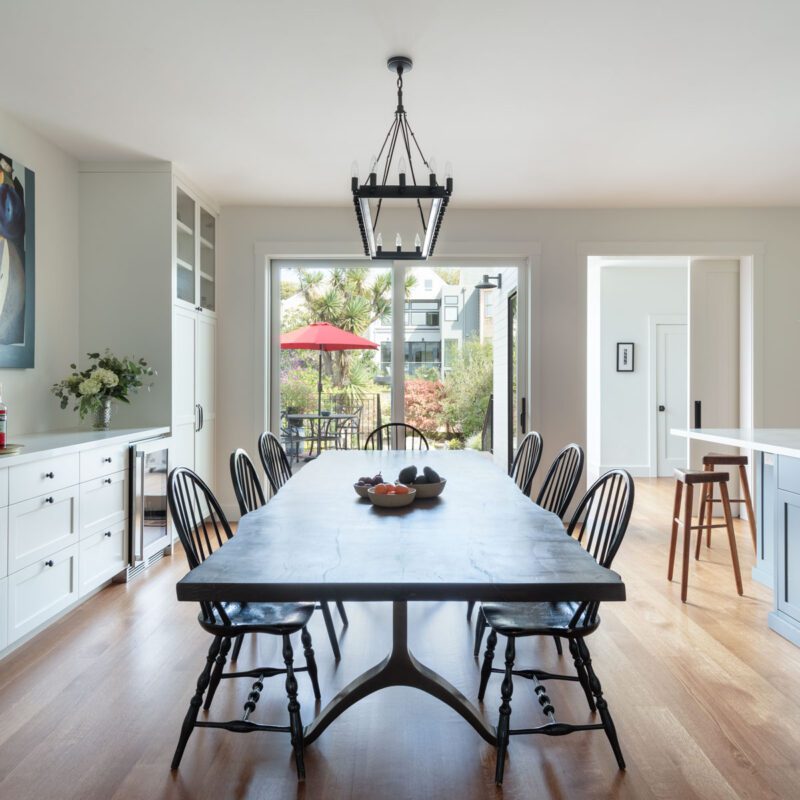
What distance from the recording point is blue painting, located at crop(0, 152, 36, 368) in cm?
352

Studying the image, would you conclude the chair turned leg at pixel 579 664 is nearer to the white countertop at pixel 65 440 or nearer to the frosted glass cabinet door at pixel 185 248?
the white countertop at pixel 65 440

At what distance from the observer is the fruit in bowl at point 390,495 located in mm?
2396

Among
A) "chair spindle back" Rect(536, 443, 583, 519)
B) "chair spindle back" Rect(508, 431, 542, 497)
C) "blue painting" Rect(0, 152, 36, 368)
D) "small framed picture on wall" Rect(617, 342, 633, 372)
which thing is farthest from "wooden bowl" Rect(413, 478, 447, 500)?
"small framed picture on wall" Rect(617, 342, 633, 372)

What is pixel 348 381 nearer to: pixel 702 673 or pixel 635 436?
pixel 702 673

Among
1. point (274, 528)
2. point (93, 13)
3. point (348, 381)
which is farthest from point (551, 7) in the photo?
point (348, 381)

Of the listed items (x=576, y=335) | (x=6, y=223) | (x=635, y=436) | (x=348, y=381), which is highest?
(x=6, y=223)

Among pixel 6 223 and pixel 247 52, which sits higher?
pixel 247 52

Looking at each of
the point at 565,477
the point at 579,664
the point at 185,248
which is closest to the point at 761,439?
the point at 565,477

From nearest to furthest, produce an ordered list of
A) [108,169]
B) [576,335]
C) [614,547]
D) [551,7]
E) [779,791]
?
[779,791], [614,547], [551,7], [108,169], [576,335]

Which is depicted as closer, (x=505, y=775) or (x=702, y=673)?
(x=505, y=775)

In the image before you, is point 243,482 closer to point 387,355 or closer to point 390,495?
point 390,495

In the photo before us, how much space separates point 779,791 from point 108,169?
4.91 metres

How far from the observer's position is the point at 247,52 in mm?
2951

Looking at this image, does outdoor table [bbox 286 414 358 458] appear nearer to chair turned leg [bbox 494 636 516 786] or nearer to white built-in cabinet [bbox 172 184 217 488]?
white built-in cabinet [bbox 172 184 217 488]
